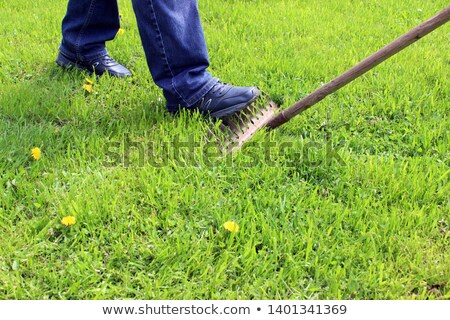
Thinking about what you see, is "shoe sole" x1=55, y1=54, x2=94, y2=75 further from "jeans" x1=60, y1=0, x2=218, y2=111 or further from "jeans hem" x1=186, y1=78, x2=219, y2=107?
"jeans hem" x1=186, y1=78, x2=219, y2=107

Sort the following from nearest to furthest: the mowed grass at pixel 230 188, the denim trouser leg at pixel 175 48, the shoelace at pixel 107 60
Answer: the mowed grass at pixel 230 188
the denim trouser leg at pixel 175 48
the shoelace at pixel 107 60

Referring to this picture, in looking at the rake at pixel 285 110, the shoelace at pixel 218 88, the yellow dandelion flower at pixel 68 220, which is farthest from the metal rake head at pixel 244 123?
the yellow dandelion flower at pixel 68 220

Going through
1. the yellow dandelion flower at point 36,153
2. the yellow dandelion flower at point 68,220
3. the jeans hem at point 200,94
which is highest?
the jeans hem at point 200,94

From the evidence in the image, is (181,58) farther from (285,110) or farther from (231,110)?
(285,110)

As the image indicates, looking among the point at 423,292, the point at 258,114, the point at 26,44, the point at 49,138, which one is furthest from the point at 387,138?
the point at 26,44

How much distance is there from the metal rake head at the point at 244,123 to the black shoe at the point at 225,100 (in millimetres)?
38

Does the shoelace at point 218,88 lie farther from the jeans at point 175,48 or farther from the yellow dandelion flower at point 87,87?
the yellow dandelion flower at point 87,87

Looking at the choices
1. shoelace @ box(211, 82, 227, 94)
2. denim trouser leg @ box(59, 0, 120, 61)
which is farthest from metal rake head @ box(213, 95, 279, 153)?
denim trouser leg @ box(59, 0, 120, 61)

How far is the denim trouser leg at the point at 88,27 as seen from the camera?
304 centimetres

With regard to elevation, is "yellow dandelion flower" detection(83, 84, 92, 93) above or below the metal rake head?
above

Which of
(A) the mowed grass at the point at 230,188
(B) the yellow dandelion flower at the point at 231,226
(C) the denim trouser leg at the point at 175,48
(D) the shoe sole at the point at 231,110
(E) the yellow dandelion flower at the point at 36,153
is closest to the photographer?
(A) the mowed grass at the point at 230,188

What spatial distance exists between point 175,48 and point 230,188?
0.82 m

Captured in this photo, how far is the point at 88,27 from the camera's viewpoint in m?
3.11

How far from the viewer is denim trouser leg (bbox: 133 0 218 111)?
2.47 meters
